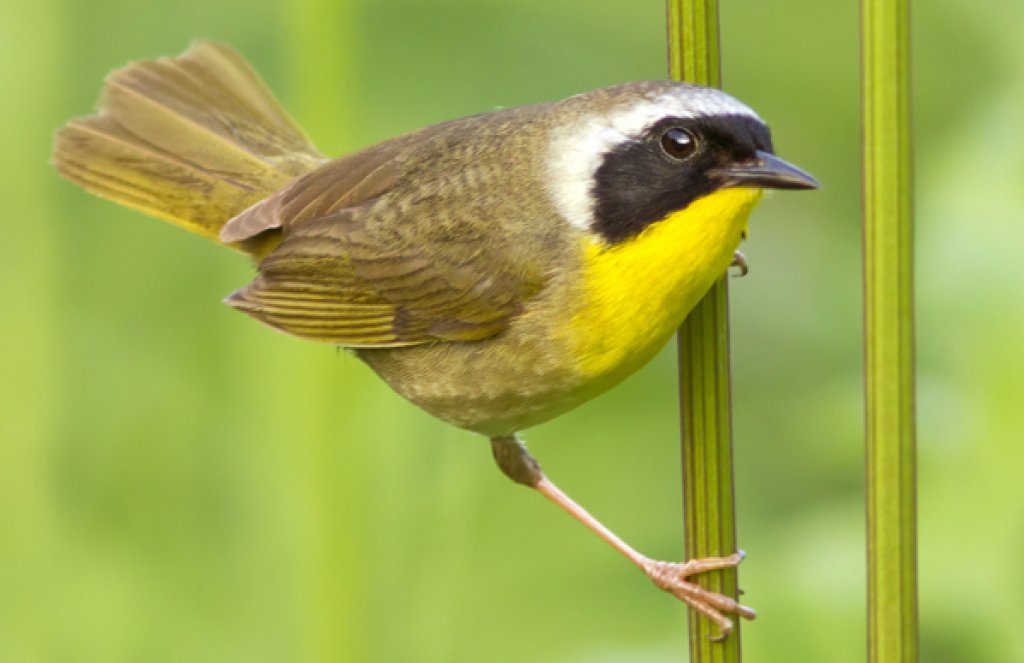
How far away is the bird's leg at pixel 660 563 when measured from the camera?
2.51 meters

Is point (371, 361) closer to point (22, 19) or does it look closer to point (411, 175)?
point (411, 175)

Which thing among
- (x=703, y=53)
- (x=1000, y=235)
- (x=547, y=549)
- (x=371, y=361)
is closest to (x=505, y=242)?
(x=371, y=361)

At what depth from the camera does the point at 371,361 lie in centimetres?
330

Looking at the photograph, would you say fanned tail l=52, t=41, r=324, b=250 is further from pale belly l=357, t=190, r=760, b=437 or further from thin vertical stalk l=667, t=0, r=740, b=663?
thin vertical stalk l=667, t=0, r=740, b=663

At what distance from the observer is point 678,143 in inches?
104

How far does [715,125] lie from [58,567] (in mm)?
1943

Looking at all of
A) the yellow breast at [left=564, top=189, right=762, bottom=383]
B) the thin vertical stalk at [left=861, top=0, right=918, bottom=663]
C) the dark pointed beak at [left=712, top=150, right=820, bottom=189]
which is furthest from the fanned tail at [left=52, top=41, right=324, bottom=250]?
the thin vertical stalk at [left=861, top=0, right=918, bottom=663]

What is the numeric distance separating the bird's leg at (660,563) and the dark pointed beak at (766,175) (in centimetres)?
60

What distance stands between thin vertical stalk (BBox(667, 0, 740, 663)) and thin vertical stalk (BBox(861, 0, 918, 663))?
285mm

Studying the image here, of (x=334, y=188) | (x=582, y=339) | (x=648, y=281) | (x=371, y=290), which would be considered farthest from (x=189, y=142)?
(x=648, y=281)

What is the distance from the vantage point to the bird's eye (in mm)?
2615

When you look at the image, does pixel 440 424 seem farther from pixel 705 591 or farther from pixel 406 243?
pixel 705 591

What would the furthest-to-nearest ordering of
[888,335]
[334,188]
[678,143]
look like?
[334,188] < [678,143] < [888,335]

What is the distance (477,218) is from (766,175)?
2.23 ft
